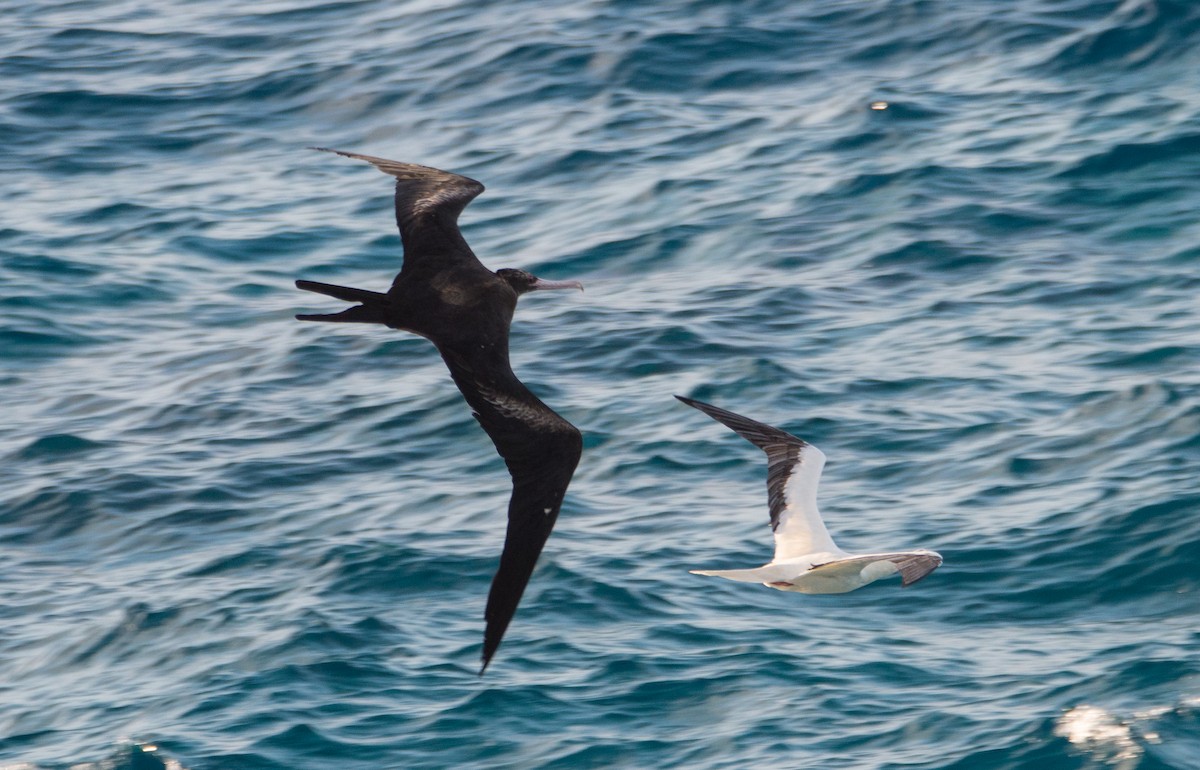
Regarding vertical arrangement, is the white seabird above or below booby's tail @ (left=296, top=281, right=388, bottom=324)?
below

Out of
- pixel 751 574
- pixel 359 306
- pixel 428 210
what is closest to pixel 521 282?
pixel 428 210

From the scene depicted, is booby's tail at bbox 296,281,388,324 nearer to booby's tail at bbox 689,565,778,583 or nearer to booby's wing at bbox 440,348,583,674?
booby's wing at bbox 440,348,583,674

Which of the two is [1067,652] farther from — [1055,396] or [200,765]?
[200,765]

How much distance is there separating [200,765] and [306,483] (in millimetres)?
3365

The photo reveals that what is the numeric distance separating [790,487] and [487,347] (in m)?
2.28

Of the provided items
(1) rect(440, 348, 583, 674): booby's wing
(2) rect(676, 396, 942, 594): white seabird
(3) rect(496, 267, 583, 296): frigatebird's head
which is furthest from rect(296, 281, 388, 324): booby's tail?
(2) rect(676, 396, 942, 594): white seabird

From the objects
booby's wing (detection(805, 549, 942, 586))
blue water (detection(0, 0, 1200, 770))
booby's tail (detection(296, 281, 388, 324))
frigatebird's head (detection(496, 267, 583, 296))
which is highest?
booby's tail (detection(296, 281, 388, 324))

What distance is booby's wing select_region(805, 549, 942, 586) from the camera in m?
9.01

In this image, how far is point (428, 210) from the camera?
9.54 m

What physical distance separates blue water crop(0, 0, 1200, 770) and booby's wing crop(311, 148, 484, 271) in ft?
10.9

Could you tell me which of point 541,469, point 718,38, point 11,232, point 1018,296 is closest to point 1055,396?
point 1018,296

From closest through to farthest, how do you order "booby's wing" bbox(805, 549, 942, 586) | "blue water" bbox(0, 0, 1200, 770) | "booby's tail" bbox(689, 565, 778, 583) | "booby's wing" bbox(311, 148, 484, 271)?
"booby's tail" bbox(689, 565, 778, 583) < "booby's wing" bbox(805, 549, 942, 586) < "booby's wing" bbox(311, 148, 484, 271) < "blue water" bbox(0, 0, 1200, 770)

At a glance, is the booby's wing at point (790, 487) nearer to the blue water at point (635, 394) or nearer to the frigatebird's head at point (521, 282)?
the frigatebird's head at point (521, 282)

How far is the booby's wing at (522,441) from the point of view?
7.71 m
